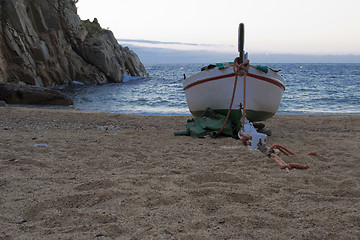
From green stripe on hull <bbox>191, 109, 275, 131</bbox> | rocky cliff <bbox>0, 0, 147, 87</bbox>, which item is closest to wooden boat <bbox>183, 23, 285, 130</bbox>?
green stripe on hull <bbox>191, 109, 275, 131</bbox>

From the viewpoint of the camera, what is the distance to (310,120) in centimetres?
937

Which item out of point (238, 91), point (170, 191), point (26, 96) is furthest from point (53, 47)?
point (170, 191)

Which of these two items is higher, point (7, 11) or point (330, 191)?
point (7, 11)

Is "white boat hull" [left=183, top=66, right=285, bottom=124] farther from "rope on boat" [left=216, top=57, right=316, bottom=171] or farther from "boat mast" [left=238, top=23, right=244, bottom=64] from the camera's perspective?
"boat mast" [left=238, top=23, right=244, bottom=64]

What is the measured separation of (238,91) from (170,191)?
146 inches

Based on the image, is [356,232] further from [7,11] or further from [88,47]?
[88,47]

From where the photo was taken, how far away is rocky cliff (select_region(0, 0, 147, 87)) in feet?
67.5

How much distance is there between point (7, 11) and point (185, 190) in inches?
896

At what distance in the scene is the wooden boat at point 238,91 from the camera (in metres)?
6.20

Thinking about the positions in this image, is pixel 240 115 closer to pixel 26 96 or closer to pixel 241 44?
pixel 241 44

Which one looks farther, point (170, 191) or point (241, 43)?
point (241, 43)

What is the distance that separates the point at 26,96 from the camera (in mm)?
13664


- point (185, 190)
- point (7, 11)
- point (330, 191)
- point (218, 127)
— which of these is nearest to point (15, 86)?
point (7, 11)

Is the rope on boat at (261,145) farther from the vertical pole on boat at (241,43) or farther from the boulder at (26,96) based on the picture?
the boulder at (26,96)
